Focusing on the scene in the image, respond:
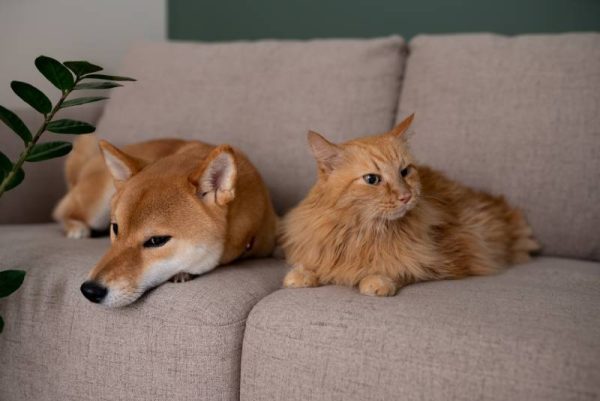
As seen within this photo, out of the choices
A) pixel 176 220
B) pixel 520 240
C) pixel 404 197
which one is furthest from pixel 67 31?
pixel 520 240

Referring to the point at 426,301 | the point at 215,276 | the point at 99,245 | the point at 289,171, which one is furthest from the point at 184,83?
the point at 426,301

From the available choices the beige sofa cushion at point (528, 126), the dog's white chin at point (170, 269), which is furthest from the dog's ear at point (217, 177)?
the beige sofa cushion at point (528, 126)

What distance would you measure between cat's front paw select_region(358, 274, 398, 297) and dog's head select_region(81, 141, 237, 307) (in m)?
0.43

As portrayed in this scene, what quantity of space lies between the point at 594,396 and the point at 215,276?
95 cm

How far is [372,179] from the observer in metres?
1.56

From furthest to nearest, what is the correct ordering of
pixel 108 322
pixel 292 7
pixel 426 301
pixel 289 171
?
pixel 292 7 < pixel 289 171 < pixel 108 322 < pixel 426 301

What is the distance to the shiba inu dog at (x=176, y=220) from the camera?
57.1 inches

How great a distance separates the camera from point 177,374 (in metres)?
1.39

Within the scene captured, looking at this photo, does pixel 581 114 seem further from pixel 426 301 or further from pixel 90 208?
pixel 90 208

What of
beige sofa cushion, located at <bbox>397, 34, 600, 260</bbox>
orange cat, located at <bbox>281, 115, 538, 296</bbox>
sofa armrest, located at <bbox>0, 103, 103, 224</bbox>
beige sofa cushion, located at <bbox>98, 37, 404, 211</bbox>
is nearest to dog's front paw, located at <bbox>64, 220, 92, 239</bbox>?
sofa armrest, located at <bbox>0, 103, 103, 224</bbox>

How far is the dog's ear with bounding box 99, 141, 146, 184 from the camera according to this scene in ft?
5.49

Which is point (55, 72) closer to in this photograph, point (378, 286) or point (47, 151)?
point (47, 151)

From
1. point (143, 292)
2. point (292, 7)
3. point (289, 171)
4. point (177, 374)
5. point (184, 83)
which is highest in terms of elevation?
point (292, 7)

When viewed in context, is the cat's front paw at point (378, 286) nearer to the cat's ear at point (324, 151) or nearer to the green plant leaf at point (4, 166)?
the cat's ear at point (324, 151)
